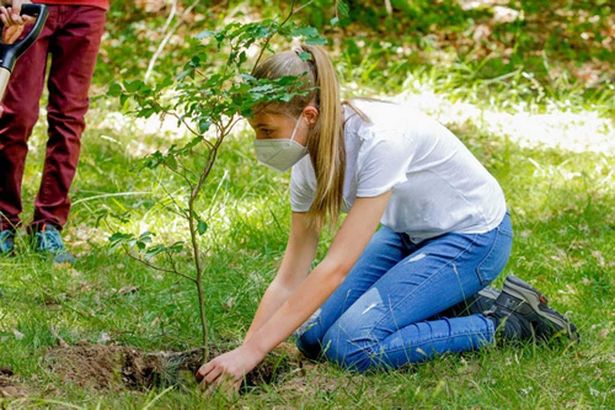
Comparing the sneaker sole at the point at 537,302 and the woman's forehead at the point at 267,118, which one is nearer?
the woman's forehead at the point at 267,118

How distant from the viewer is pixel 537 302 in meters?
3.59

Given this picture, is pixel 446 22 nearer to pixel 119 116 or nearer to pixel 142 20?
pixel 142 20

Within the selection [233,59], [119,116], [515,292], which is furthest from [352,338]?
A: [119,116]

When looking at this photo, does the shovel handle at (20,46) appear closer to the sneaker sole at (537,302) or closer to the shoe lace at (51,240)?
the shoe lace at (51,240)

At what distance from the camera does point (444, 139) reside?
11.5ft

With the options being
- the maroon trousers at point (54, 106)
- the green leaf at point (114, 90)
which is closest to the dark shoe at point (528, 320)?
the green leaf at point (114, 90)

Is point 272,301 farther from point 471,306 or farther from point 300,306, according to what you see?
point 471,306

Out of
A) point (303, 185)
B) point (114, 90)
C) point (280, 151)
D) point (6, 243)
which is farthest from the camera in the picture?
point (6, 243)

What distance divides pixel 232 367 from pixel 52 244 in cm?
187

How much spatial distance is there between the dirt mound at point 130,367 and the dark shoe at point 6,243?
1.25m

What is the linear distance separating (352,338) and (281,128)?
30.1 inches

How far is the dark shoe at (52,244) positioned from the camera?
14.9 feet

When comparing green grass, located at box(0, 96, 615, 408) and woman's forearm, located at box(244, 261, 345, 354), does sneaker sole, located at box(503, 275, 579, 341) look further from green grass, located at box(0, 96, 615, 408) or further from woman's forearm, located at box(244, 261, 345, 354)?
woman's forearm, located at box(244, 261, 345, 354)

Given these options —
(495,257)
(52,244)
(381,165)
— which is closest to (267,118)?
(381,165)
